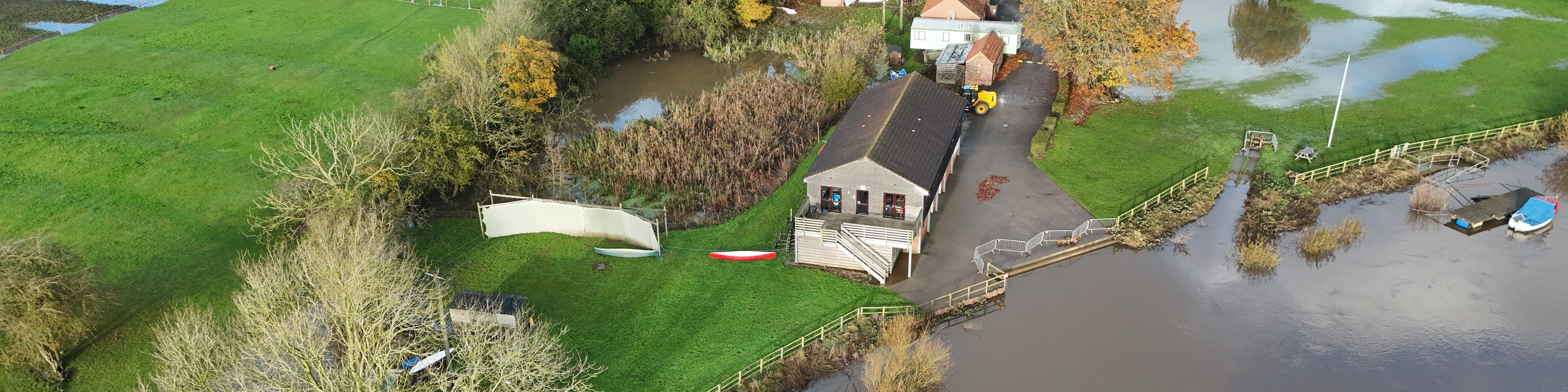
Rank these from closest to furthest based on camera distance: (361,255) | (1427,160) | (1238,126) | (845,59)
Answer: (361,255) < (1427,160) < (1238,126) < (845,59)

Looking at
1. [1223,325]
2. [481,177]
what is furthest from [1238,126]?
[481,177]

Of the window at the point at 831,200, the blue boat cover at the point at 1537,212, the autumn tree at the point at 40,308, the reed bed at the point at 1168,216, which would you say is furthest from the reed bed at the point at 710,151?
the blue boat cover at the point at 1537,212

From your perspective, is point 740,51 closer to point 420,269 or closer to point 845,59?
point 845,59

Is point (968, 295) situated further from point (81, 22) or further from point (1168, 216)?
point (81, 22)

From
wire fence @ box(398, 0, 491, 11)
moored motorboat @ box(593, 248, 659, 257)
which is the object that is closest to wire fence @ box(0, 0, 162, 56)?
wire fence @ box(398, 0, 491, 11)

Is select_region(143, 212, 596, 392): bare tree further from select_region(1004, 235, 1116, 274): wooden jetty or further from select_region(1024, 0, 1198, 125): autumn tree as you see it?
select_region(1024, 0, 1198, 125): autumn tree

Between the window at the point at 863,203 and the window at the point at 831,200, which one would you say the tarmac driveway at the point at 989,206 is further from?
the window at the point at 831,200
